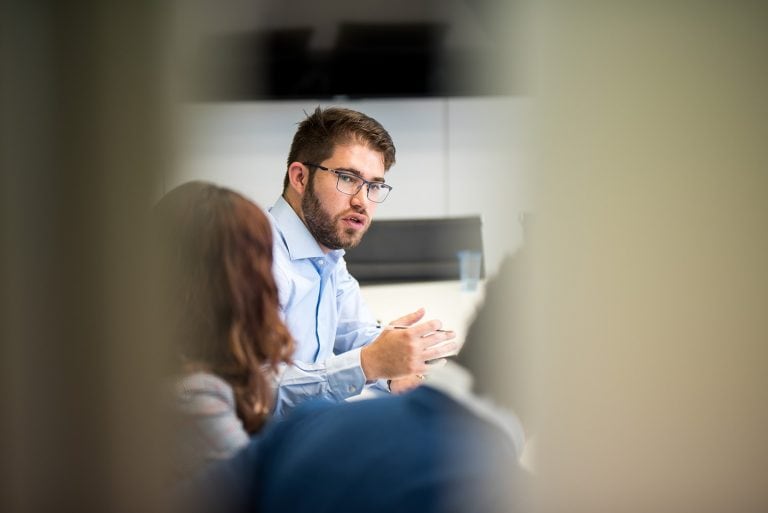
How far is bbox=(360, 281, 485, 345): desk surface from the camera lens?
170 centimetres

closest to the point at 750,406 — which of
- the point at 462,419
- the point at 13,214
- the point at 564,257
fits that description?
the point at 564,257

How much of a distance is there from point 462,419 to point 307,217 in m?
0.64

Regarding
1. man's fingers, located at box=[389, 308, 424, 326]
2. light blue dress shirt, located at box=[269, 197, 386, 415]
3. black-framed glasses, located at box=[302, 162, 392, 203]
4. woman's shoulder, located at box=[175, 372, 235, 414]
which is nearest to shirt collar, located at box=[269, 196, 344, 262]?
light blue dress shirt, located at box=[269, 197, 386, 415]

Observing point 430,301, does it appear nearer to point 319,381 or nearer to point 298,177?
point 319,381

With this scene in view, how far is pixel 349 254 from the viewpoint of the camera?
1697mm

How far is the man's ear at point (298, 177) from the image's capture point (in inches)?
64.5

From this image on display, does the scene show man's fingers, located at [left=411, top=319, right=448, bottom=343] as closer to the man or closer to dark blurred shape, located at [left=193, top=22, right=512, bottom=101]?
the man

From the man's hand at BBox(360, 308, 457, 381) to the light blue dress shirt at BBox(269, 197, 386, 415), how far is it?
27 mm

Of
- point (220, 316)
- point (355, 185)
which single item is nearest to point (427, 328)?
point (355, 185)

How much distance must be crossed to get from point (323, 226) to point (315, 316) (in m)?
0.22

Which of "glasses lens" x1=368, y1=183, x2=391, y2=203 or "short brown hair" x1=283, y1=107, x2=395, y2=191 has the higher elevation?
"short brown hair" x1=283, y1=107, x2=395, y2=191

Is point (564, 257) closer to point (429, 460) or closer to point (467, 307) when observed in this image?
point (467, 307)

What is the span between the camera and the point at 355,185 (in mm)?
1659

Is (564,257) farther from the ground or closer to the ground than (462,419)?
farther from the ground
